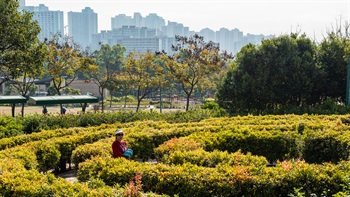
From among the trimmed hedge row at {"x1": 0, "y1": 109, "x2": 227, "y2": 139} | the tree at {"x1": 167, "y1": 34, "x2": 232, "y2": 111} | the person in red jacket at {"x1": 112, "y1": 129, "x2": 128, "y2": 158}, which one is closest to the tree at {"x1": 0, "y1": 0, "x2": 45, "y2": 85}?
the trimmed hedge row at {"x1": 0, "y1": 109, "x2": 227, "y2": 139}

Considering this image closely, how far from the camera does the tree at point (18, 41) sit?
58.7ft

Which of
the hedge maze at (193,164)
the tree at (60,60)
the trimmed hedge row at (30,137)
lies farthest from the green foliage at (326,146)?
the tree at (60,60)

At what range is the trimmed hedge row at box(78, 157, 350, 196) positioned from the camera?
19.8 feet

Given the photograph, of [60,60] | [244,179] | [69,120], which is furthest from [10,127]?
[60,60]

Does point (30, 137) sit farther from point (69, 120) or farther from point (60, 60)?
point (60, 60)

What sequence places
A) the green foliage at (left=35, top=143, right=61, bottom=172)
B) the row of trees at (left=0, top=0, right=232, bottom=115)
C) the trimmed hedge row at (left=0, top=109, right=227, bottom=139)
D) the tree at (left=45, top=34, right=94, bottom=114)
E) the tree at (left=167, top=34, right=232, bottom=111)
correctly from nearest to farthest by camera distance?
the green foliage at (left=35, top=143, right=61, bottom=172)
the trimmed hedge row at (left=0, top=109, right=227, bottom=139)
the row of trees at (left=0, top=0, right=232, bottom=115)
the tree at (left=167, top=34, right=232, bottom=111)
the tree at (left=45, top=34, right=94, bottom=114)

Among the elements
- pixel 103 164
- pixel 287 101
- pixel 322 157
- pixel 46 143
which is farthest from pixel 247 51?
pixel 103 164

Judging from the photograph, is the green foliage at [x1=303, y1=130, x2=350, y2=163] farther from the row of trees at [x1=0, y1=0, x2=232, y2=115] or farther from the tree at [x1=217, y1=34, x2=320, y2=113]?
the row of trees at [x1=0, y1=0, x2=232, y2=115]

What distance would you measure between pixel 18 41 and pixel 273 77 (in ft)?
43.7

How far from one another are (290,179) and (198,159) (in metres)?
2.27

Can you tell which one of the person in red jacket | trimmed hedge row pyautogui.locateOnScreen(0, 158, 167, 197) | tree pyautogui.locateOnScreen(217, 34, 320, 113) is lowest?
trimmed hedge row pyautogui.locateOnScreen(0, 158, 167, 197)

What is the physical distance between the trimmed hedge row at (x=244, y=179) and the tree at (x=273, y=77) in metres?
14.3

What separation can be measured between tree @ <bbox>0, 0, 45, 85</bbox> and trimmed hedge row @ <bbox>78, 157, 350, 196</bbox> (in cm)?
1382

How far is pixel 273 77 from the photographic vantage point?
20.8 metres
